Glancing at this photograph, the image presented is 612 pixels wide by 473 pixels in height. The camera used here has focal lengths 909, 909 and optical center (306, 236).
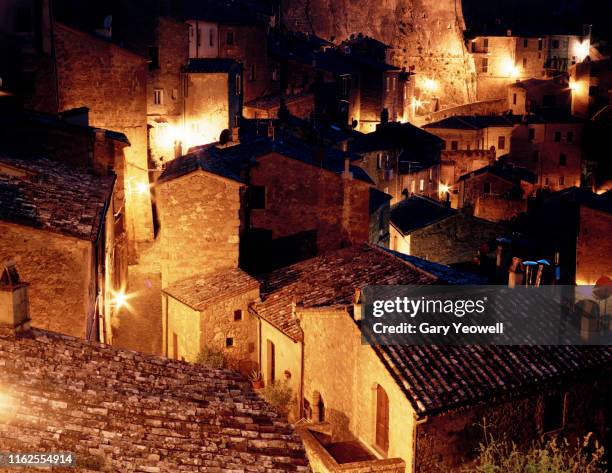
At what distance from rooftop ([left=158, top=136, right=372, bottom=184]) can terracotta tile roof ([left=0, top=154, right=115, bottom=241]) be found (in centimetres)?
450

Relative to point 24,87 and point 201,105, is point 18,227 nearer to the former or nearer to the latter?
point 24,87

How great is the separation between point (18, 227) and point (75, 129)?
545 cm

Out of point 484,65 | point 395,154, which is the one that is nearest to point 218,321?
point 395,154

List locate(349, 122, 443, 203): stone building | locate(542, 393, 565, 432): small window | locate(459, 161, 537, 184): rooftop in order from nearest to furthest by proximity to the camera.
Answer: locate(542, 393, 565, 432): small window
locate(349, 122, 443, 203): stone building
locate(459, 161, 537, 184): rooftop

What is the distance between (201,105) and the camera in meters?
32.9

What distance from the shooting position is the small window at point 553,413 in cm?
1627

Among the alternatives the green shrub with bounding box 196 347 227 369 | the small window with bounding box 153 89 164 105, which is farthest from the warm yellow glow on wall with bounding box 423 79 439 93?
the green shrub with bounding box 196 347 227 369

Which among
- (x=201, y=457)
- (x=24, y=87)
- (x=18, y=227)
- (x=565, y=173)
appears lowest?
(x=565, y=173)

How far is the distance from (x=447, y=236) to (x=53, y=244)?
20.3 metres

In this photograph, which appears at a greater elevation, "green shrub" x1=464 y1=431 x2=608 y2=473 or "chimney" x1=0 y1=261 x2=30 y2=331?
"chimney" x1=0 y1=261 x2=30 y2=331

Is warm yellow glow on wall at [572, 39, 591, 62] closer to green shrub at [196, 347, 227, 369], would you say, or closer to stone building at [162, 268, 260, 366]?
stone building at [162, 268, 260, 366]

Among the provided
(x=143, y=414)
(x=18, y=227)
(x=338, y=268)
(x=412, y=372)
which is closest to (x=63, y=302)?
(x=18, y=227)

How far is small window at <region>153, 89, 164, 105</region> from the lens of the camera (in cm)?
3119

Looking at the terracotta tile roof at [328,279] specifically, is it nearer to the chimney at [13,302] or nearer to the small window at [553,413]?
the small window at [553,413]
